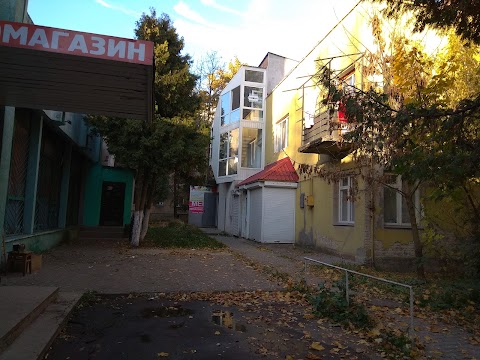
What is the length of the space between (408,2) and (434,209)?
277 inches

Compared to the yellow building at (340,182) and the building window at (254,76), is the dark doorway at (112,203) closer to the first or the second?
the yellow building at (340,182)

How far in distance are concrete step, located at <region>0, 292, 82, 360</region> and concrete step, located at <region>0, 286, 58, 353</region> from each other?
6 cm

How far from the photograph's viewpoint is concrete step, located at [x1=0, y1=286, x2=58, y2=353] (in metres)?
4.48

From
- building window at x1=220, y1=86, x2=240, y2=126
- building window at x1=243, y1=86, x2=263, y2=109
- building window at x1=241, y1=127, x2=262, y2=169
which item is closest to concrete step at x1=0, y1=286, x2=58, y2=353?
building window at x1=241, y1=127, x2=262, y2=169

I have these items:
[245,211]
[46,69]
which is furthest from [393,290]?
[245,211]

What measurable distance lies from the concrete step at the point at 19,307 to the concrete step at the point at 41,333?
0.21ft

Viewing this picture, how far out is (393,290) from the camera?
818 centimetres

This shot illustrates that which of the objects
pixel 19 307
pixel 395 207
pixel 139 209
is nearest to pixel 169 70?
pixel 139 209

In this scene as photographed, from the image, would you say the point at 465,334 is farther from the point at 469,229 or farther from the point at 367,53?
the point at 367,53

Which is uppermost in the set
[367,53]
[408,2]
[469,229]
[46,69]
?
[367,53]

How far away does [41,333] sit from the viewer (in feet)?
16.0

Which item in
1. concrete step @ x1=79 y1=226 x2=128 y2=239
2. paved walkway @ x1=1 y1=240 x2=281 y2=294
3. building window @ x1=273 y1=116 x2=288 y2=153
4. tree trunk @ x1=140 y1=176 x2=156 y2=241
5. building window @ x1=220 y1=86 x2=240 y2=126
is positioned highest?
building window @ x1=220 y1=86 x2=240 y2=126

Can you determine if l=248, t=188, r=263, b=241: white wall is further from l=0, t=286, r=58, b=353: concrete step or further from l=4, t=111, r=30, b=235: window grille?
l=0, t=286, r=58, b=353: concrete step

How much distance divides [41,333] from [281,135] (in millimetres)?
16766
